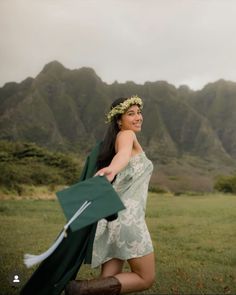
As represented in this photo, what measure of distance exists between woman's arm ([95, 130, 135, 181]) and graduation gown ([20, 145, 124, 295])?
0.82ft

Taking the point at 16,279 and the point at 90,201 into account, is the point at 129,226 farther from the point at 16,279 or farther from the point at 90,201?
the point at 16,279

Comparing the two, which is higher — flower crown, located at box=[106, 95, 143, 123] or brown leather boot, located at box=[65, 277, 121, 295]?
flower crown, located at box=[106, 95, 143, 123]

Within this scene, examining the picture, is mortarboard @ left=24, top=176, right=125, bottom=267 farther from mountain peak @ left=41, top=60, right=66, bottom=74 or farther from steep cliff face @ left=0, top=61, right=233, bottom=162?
mountain peak @ left=41, top=60, right=66, bottom=74

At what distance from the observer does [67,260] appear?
8.50ft

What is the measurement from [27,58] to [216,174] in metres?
1.99

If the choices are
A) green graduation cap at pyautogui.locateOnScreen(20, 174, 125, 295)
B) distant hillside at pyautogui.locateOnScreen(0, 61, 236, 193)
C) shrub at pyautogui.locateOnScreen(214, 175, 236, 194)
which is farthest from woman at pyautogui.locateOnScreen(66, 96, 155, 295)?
shrub at pyautogui.locateOnScreen(214, 175, 236, 194)

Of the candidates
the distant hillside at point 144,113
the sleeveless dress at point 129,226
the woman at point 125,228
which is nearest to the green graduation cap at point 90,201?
the woman at point 125,228

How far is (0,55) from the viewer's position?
14.8 ft

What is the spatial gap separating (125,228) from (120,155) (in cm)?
39

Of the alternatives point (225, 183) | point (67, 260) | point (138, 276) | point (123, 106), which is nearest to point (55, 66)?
point (225, 183)

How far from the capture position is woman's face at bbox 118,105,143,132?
2553 millimetres

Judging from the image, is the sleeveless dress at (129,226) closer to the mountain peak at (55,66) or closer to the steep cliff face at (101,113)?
the steep cliff face at (101,113)

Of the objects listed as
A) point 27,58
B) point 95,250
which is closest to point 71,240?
point 95,250

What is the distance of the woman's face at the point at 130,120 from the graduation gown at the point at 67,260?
0.59 ft
